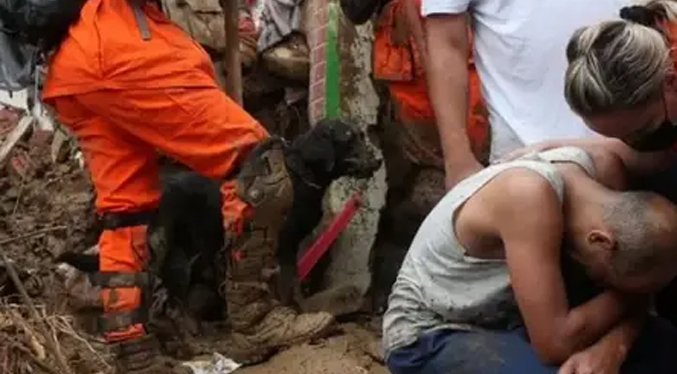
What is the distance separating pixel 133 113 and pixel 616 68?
2.01 m

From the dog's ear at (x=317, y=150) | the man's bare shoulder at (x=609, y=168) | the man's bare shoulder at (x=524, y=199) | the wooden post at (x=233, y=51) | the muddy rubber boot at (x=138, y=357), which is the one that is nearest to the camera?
the man's bare shoulder at (x=524, y=199)

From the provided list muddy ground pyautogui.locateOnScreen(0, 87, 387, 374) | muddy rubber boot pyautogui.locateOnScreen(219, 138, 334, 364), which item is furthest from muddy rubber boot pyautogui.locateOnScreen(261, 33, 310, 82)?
muddy rubber boot pyautogui.locateOnScreen(219, 138, 334, 364)

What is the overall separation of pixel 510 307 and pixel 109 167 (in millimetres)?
1887

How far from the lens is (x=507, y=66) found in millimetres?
3924

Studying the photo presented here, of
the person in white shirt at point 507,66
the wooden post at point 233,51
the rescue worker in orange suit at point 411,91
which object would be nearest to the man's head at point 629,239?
the person in white shirt at point 507,66

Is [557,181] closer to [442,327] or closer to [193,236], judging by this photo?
[442,327]

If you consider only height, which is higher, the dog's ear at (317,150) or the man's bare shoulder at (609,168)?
the man's bare shoulder at (609,168)

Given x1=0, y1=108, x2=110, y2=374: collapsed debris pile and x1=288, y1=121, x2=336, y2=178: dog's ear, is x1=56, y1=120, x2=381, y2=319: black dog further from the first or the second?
x1=0, y1=108, x2=110, y2=374: collapsed debris pile

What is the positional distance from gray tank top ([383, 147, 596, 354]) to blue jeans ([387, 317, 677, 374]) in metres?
0.03

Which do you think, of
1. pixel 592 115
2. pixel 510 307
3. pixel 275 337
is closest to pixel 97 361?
pixel 275 337

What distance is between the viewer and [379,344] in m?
5.30

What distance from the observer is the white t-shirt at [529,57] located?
151 inches

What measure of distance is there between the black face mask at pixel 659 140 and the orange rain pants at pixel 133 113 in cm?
172

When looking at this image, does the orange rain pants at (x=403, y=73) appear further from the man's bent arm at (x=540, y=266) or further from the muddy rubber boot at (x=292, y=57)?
the man's bent arm at (x=540, y=266)
